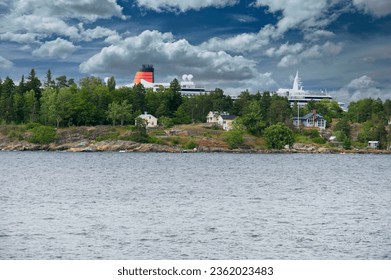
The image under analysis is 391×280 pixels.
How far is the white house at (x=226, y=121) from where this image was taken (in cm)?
12825

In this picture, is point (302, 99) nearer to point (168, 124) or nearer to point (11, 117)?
point (168, 124)

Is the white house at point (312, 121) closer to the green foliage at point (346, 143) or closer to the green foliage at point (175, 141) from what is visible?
the green foliage at point (346, 143)

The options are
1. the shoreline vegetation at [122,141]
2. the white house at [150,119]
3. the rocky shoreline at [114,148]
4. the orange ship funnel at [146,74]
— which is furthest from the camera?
the orange ship funnel at [146,74]

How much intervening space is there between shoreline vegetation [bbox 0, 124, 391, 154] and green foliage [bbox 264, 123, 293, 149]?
4.39 feet

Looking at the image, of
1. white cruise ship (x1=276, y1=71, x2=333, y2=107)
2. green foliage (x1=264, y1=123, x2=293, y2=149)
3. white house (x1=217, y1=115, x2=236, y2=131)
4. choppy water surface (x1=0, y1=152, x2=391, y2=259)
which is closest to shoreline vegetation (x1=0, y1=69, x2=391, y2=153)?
green foliage (x1=264, y1=123, x2=293, y2=149)

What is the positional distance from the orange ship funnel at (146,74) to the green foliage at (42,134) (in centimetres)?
7057

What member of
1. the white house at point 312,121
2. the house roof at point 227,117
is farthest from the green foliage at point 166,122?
the white house at point 312,121

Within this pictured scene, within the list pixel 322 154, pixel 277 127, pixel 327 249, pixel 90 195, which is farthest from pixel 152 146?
pixel 327 249

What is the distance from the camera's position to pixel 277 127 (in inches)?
4628

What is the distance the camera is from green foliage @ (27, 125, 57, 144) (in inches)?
4592

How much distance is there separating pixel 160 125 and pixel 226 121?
13.4m

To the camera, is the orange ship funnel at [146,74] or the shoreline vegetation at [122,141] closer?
the shoreline vegetation at [122,141]

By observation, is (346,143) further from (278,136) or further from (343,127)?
(278,136)
